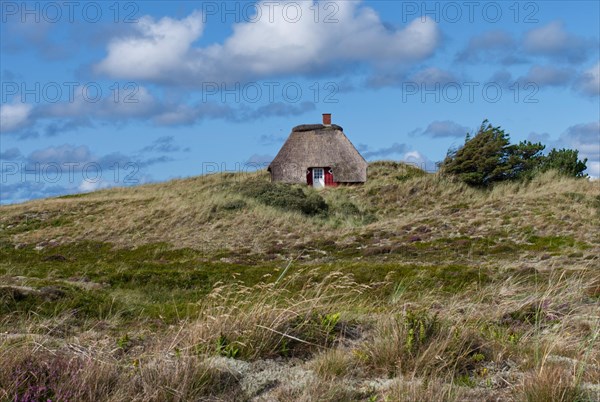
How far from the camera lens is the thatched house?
2047 inches

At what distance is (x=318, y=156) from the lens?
52.4 metres

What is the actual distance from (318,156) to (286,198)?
17.9 meters

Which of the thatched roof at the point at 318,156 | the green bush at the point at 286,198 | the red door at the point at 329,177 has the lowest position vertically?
the green bush at the point at 286,198

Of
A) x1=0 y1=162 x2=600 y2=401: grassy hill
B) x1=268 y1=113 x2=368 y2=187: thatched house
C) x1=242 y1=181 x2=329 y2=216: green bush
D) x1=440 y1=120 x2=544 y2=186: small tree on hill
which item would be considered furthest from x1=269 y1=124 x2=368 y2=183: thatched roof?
x1=0 y1=162 x2=600 y2=401: grassy hill

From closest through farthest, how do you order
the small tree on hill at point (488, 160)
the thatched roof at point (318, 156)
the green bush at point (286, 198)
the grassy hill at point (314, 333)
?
the grassy hill at point (314, 333) < the green bush at point (286, 198) < the small tree on hill at point (488, 160) < the thatched roof at point (318, 156)

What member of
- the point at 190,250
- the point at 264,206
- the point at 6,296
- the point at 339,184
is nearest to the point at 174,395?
the point at 6,296

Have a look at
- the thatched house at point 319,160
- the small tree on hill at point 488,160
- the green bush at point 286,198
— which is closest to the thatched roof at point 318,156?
the thatched house at point 319,160

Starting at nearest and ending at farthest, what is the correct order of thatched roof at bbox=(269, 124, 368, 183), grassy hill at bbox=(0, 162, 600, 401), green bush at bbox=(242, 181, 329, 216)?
grassy hill at bbox=(0, 162, 600, 401)
green bush at bbox=(242, 181, 329, 216)
thatched roof at bbox=(269, 124, 368, 183)

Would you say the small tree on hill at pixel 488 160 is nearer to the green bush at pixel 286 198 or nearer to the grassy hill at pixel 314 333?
the green bush at pixel 286 198

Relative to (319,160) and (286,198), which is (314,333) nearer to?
(286,198)

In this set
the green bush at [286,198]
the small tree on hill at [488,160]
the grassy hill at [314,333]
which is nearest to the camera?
the grassy hill at [314,333]

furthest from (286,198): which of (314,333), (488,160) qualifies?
(314,333)

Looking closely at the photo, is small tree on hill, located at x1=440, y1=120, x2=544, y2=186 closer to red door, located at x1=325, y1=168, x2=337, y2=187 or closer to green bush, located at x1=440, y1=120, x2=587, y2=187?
green bush, located at x1=440, y1=120, x2=587, y2=187

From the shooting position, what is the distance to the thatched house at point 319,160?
52.0m
